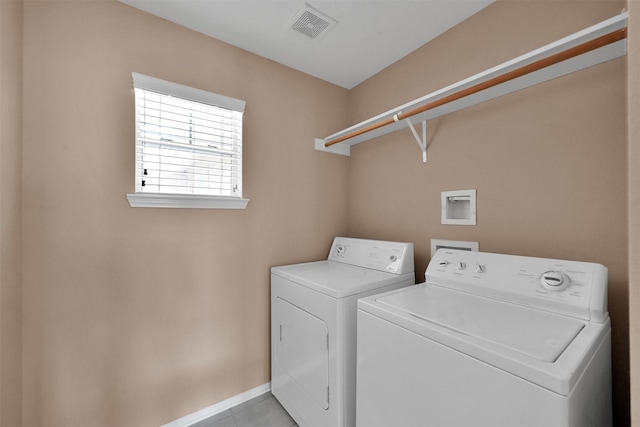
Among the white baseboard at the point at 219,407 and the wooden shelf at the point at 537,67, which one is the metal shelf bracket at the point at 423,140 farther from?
the white baseboard at the point at 219,407

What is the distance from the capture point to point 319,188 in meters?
2.37

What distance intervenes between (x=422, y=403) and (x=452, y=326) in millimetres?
305

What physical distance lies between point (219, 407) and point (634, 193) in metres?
2.29

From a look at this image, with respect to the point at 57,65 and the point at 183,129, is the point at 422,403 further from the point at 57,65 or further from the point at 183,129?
the point at 57,65

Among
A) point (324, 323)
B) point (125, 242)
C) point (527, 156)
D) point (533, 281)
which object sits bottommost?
point (324, 323)

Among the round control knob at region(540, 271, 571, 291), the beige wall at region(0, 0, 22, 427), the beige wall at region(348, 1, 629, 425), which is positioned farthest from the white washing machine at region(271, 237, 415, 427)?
the beige wall at region(0, 0, 22, 427)

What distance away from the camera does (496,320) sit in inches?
40.1

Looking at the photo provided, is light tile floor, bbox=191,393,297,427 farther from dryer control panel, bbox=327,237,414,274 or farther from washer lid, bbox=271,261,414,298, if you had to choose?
dryer control panel, bbox=327,237,414,274

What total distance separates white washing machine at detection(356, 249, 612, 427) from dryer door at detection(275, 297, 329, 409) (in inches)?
11.7

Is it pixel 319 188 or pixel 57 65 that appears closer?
pixel 57 65

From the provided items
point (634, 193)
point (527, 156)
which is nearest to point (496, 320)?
point (634, 193)

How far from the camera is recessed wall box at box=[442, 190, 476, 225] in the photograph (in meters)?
1.63

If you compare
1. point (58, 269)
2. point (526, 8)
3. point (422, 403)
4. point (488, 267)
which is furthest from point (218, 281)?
point (526, 8)

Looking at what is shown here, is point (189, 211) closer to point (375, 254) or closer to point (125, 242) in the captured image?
point (125, 242)
